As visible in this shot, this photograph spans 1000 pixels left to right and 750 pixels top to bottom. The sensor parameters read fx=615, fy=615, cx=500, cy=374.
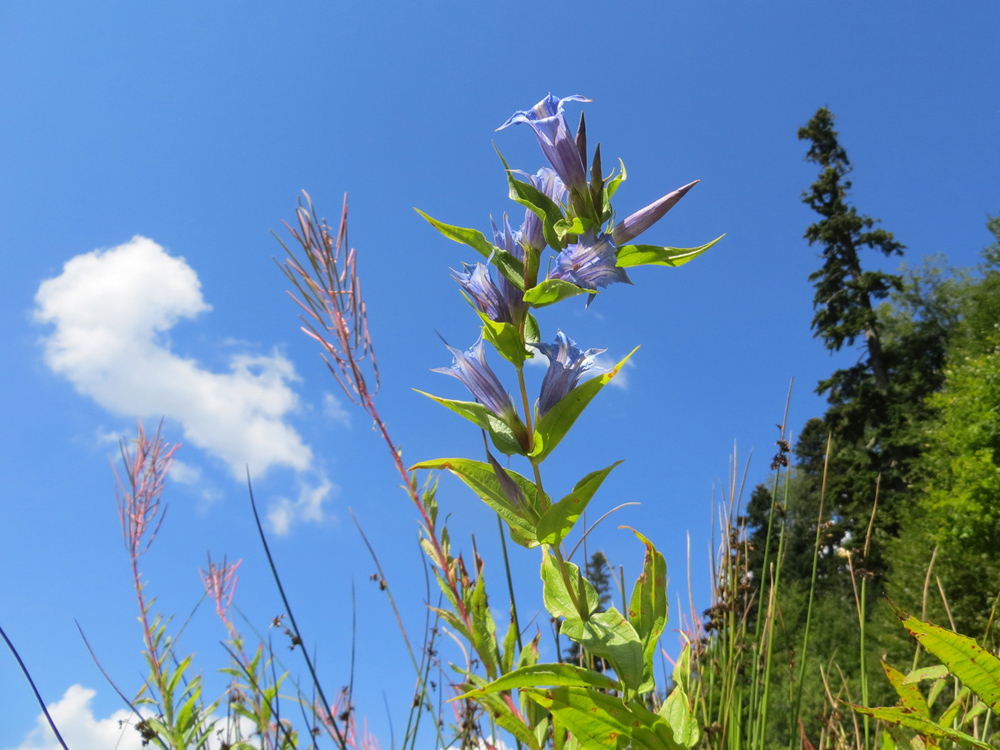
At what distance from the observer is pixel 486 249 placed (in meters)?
0.95

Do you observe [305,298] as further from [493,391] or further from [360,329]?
[493,391]

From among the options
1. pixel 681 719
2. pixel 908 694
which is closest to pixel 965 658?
pixel 908 694

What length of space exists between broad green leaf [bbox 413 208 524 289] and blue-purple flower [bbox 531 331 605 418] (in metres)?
0.11

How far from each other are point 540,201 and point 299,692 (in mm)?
2526

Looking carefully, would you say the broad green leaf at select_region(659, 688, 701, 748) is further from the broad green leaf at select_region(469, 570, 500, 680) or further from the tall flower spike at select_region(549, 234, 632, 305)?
the tall flower spike at select_region(549, 234, 632, 305)

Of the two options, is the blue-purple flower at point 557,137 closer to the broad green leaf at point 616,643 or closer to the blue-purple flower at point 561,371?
the blue-purple flower at point 561,371

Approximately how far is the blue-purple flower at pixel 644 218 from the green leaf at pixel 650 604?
0.48 m

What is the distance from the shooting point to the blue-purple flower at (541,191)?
96cm

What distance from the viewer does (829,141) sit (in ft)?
77.7

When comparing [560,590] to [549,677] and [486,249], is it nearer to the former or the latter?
[549,677]

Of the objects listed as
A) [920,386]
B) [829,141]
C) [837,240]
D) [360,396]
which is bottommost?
[360,396]

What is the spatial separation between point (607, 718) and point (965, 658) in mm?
542

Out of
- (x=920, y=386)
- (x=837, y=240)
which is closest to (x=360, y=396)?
(x=920, y=386)

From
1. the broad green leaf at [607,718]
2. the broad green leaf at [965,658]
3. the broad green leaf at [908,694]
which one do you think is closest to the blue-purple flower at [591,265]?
the broad green leaf at [607,718]
